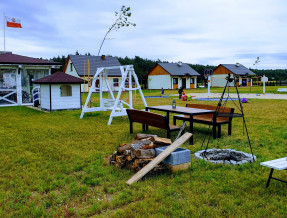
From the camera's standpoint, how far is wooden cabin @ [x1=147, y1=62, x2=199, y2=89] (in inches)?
1908

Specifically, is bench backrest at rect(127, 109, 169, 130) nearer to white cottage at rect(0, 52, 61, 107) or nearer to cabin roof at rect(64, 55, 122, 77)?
white cottage at rect(0, 52, 61, 107)

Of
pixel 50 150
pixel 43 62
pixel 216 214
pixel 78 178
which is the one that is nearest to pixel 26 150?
pixel 50 150

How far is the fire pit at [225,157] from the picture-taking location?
5.18 m

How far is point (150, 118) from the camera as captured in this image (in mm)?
7281

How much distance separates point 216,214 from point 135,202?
106 cm

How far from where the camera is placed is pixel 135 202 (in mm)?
3645

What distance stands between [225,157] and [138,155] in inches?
71.4

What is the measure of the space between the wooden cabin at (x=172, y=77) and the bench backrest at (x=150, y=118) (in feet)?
131

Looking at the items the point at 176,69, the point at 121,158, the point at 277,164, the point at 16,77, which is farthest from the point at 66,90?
the point at 176,69

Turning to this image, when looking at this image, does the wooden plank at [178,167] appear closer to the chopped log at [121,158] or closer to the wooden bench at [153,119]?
the chopped log at [121,158]

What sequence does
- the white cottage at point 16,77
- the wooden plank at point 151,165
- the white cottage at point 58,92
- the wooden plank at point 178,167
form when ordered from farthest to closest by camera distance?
the white cottage at point 16,77, the white cottage at point 58,92, the wooden plank at point 178,167, the wooden plank at point 151,165

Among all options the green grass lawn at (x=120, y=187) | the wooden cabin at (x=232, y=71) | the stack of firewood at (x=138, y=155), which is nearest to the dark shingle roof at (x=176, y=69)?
the wooden cabin at (x=232, y=71)

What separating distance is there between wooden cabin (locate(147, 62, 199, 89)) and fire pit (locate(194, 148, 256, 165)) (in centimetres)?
4246

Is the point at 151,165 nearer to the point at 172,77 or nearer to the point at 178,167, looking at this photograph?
the point at 178,167
